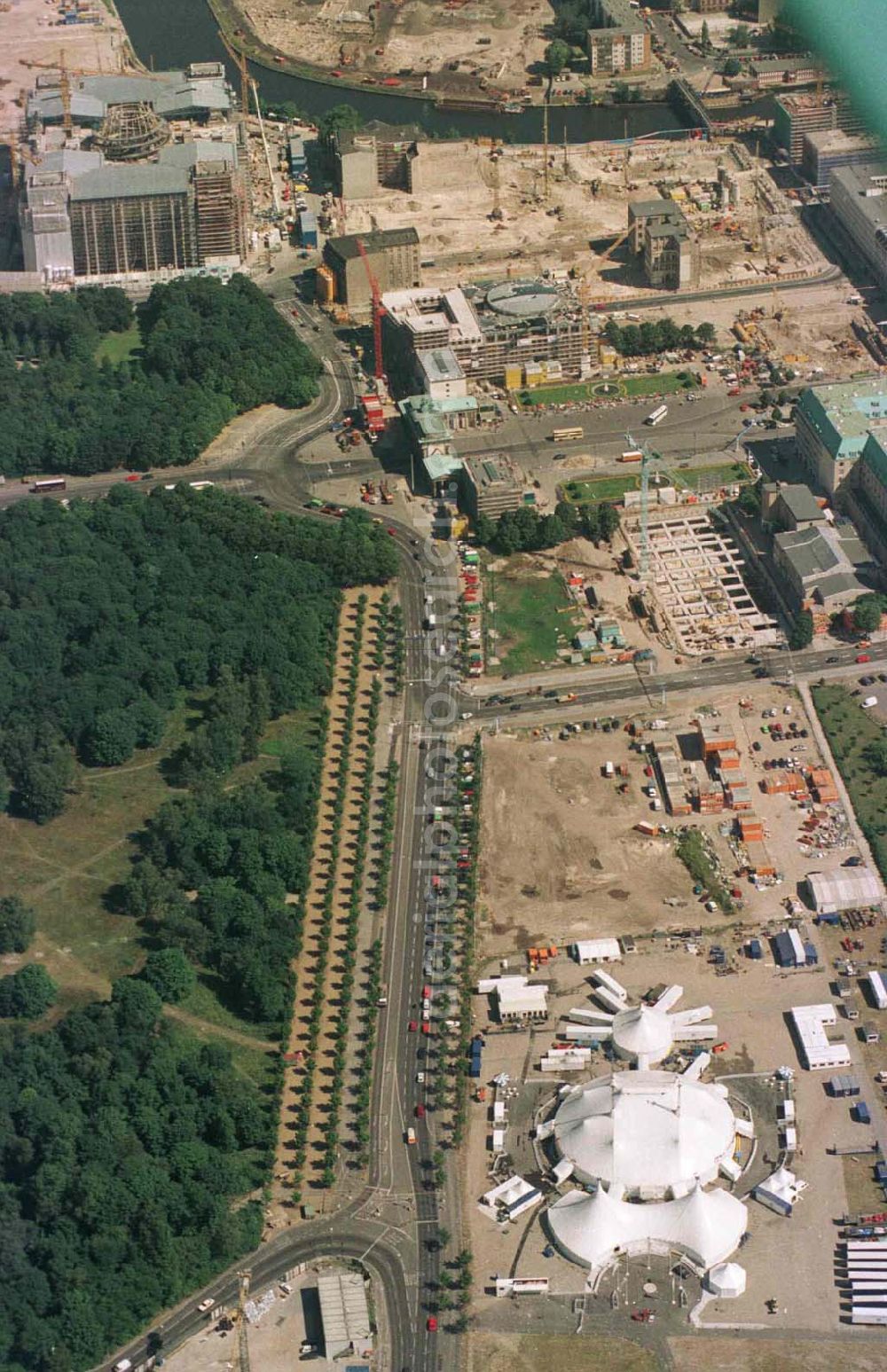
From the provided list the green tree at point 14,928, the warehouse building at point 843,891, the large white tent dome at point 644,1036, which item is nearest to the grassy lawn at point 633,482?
the warehouse building at point 843,891

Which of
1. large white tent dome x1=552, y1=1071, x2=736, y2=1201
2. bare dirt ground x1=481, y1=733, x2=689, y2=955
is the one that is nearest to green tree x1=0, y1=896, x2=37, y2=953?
bare dirt ground x1=481, y1=733, x2=689, y2=955

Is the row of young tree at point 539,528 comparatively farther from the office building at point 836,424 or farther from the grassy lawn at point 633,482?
the office building at point 836,424

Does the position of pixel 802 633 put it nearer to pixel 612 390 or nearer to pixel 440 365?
pixel 612 390

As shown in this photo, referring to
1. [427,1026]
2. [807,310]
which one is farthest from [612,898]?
[807,310]

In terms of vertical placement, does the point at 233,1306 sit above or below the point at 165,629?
below

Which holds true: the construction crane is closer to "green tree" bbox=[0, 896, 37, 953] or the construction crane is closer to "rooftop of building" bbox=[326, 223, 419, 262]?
"rooftop of building" bbox=[326, 223, 419, 262]

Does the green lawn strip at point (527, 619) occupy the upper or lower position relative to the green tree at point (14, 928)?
upper

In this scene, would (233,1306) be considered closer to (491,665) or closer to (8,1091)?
(8,1091)
